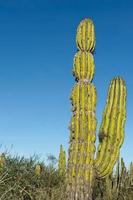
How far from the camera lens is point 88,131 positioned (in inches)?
446

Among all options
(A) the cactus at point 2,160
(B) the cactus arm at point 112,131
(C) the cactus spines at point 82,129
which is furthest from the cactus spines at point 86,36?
(A) the cactus at point 2,160

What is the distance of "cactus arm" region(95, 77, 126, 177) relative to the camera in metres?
11.4

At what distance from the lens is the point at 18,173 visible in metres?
11.8

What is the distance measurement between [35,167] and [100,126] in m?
2.30

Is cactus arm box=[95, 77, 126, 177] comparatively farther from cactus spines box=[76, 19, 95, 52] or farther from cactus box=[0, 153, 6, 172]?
cactus box=[0, 153, 6, 172]

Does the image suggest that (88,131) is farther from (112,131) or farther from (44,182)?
(44,182)

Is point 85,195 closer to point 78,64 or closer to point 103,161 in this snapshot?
point 103,161

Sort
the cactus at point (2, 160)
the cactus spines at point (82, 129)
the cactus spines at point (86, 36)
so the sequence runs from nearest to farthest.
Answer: the cactus spines at point (82, 129) → the cactus at point (2, 160) → the cactus spines at point (86, 36)

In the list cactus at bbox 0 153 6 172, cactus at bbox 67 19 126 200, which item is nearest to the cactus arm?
cactus at bbox 67 19 126 200

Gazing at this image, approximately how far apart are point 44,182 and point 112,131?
2.68 m

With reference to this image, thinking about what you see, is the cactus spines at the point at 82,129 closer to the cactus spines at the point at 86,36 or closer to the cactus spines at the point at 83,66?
the cactus spines at the point at 83,66

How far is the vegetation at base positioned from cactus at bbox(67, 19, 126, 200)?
24.9 inches

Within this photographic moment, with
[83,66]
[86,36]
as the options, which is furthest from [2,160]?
[86,36]

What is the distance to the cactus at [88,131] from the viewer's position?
11203 millimetres
